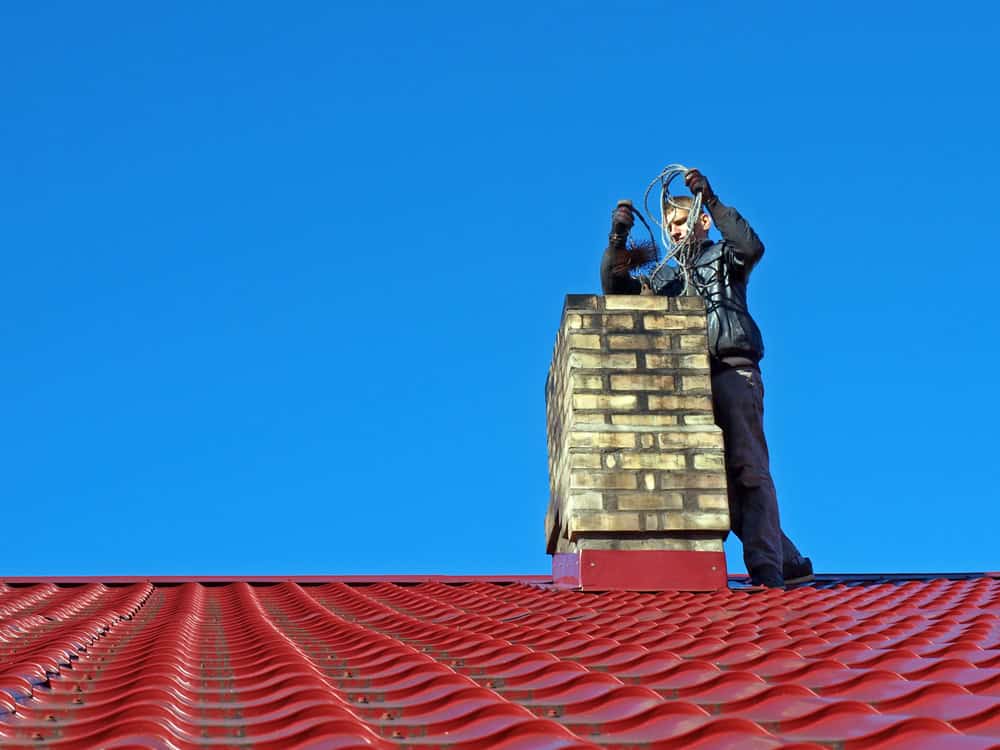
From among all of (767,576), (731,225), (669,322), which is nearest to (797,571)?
(767,576)

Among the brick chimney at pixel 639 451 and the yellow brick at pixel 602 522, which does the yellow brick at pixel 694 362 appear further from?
the yellow brick at pixel 602 522

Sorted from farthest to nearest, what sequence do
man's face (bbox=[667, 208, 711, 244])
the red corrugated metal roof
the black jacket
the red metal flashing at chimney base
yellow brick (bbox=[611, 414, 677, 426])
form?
man's face (bbox=[667, 208, 711, 244])
the black jacket
yellow brick (bbox=[611, 414, 677, 426])
the red metal flashing at chimney base
the red corrugated metal roof

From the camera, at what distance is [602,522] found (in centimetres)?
A: 739

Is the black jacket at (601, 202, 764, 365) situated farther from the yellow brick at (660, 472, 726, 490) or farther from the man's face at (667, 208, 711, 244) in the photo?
the yellow brick at (660, 472, 726, 490)

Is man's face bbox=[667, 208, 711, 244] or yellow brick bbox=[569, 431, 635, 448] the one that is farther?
man's face bbox=[667, 208, 711, 244]

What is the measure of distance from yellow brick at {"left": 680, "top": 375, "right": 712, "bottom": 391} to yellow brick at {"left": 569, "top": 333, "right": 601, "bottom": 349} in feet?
1.71

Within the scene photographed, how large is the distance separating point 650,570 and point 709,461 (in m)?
0.69

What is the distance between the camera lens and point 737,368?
26.7 ft

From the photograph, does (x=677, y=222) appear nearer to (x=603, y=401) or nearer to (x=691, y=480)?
(x=603, y=401)

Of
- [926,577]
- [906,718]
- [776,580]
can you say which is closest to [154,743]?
[906,718]

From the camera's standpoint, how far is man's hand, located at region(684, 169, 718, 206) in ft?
27.1

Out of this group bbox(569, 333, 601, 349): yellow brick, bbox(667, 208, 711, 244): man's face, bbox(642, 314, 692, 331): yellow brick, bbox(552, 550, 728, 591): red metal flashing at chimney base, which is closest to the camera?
bbox(552, 550, 728, 591): red metal flashing at chimney base

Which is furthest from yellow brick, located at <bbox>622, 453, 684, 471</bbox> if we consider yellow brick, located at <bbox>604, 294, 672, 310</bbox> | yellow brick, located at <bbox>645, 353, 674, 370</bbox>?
yellow brick, located at <bbox>604, 294, 672, 310</bbox>

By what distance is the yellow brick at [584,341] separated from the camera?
7.72 m
